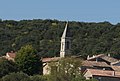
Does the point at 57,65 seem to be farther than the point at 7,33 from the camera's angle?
No

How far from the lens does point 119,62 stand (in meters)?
97.5

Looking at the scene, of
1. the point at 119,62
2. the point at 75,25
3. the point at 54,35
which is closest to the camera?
the point at 119,62

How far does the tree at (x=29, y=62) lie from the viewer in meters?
76.0

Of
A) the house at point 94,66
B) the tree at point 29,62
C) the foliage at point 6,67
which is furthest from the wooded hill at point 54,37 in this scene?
the foliage at point 6,67

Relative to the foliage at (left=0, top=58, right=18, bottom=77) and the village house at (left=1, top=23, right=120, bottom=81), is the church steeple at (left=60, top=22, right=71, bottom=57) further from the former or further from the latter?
the foliage at (left=0, top=58, right=18, bottom=77)

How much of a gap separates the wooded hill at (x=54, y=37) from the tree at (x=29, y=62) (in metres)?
32.7

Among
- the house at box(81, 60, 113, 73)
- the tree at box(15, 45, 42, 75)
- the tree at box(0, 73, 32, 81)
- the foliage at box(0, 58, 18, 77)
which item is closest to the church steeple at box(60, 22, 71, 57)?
the house at box(81, 60, 113, 73)

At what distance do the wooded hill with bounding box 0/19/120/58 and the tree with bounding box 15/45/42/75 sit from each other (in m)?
32.7

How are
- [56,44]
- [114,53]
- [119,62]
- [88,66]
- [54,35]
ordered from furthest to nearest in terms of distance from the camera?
[54,35] < [56,44] < [114,53] < [119,62] < [88,66]

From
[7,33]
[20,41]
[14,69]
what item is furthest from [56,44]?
[14,69]

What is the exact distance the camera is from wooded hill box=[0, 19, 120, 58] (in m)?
120

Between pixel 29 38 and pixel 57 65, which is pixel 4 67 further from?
pixel 29 38

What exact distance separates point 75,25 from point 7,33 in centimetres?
1776

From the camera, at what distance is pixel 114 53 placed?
116 metres
